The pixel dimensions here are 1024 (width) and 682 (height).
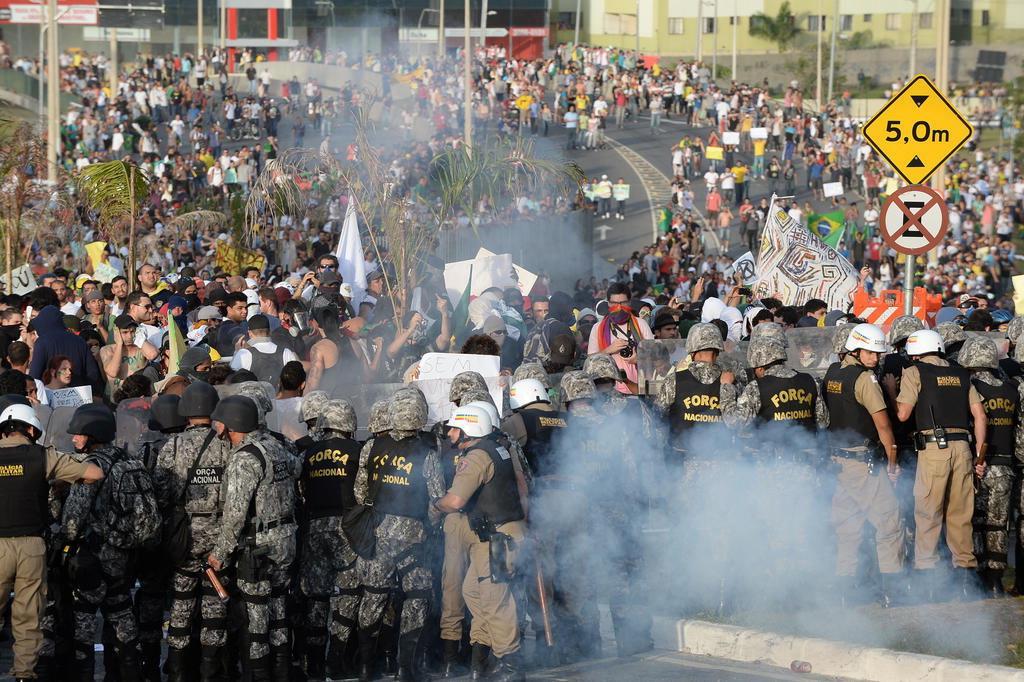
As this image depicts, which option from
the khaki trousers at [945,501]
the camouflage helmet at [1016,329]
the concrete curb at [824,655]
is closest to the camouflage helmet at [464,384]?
the concrete curb at [824,655]

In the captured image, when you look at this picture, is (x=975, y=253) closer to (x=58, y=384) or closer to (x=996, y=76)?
(x=58, y=384)

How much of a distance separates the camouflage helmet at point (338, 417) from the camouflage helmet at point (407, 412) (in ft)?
1.02

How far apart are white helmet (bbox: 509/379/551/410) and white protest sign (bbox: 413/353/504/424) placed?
131 centimetres

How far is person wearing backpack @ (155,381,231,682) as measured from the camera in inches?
340

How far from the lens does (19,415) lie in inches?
325

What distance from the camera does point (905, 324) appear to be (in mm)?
10984

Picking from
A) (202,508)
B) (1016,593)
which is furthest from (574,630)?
(1016,593)

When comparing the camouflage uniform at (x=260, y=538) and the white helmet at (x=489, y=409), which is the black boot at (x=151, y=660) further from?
the white helmet at (x=489, y=409)

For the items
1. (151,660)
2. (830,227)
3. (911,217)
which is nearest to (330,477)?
(151,660)

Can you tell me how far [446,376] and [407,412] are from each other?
2763 millimetres

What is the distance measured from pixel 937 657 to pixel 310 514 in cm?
346

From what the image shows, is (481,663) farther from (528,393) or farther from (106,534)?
(106,534)

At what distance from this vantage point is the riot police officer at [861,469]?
998cm

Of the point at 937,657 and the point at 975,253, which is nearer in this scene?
A: the point at 937,657
